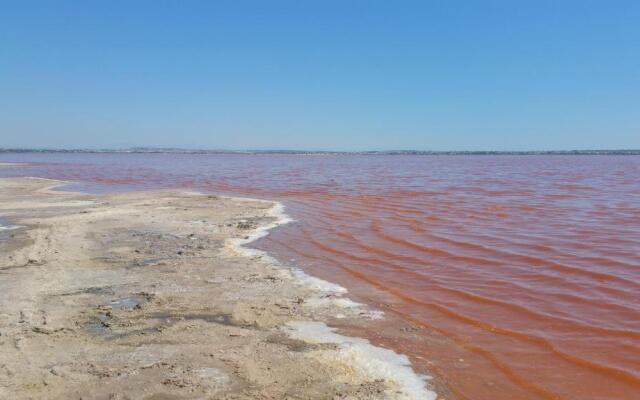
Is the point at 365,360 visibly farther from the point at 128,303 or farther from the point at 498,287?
the point at 498,287

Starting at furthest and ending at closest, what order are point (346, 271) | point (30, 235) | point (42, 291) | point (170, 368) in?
point (30, 235) < point (346, 271) < point (42, 291) < point (170, 368)

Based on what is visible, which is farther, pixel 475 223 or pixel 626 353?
pixel 475 223

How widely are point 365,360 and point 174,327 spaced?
6.62 feet

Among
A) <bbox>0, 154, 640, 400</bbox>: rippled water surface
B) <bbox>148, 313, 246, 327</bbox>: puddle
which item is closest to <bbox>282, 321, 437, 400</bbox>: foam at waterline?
<bbox>0, 154, 640, 400</bbox>: rippled water surface

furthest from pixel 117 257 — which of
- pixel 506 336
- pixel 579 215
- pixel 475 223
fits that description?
pixel 579 215

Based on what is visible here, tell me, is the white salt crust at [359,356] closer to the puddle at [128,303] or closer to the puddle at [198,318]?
the puddle at [198,318]

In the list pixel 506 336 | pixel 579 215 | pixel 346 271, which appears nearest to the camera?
pixel 506 336

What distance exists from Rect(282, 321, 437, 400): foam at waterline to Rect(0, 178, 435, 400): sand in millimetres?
17

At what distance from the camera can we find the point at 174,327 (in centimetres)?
534

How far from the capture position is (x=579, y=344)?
203 inches

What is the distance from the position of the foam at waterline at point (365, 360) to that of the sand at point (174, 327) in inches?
0.7

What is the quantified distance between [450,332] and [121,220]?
953 centimetres

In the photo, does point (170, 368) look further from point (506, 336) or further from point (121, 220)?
point (121, 220)

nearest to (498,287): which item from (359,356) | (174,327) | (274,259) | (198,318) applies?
(359,356)
